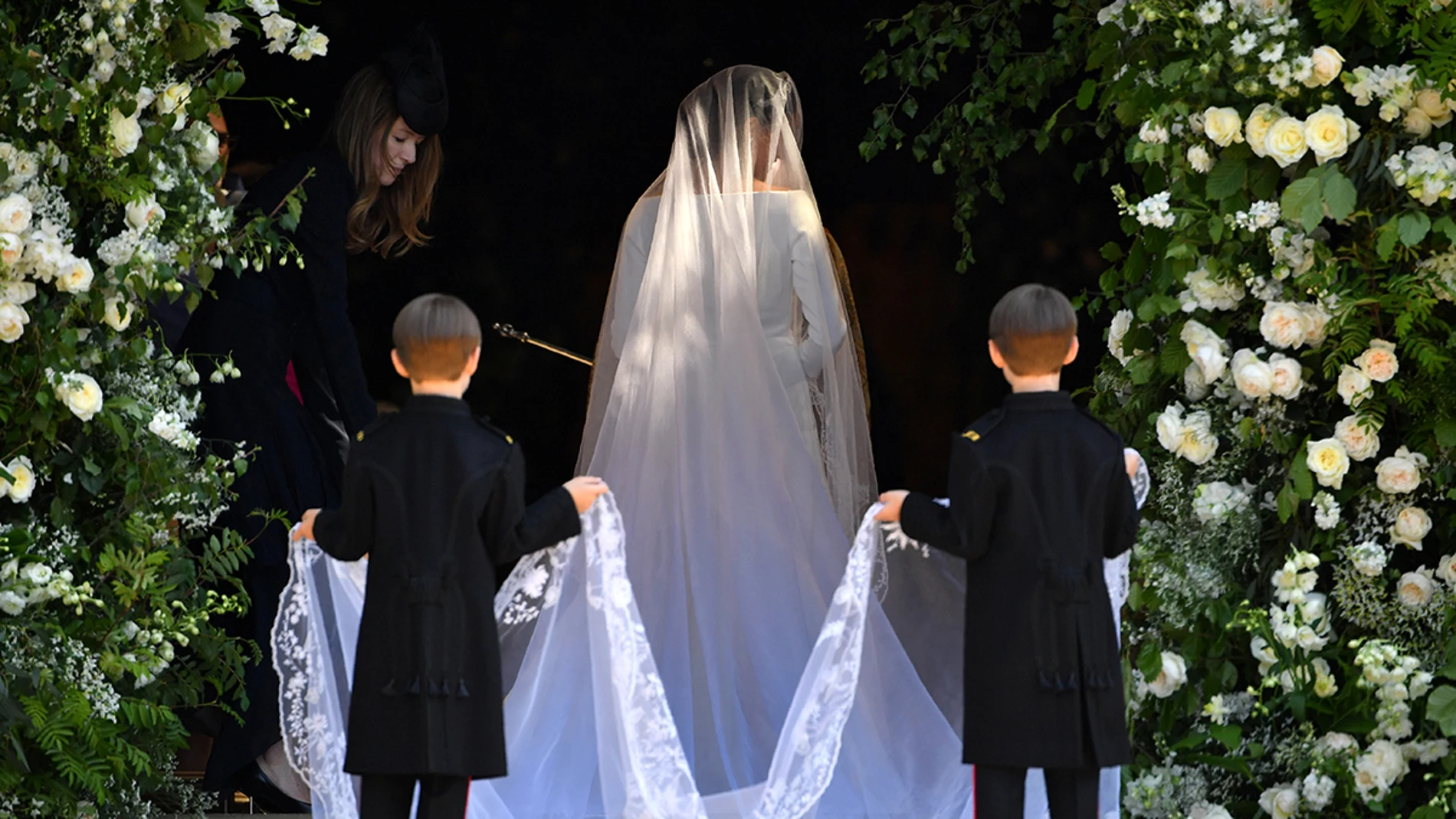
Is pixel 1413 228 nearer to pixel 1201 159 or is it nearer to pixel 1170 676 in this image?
pixel 1201 159

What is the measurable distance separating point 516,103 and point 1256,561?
348 cm

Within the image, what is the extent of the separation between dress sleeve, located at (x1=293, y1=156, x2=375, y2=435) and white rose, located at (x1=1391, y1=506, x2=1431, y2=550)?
242cm

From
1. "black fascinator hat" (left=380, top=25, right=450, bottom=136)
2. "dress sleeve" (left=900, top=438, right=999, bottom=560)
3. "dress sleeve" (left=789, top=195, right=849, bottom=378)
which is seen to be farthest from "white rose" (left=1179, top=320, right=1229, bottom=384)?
"black fascinator hat" (left=380, top=25, right=450, bottom=136)

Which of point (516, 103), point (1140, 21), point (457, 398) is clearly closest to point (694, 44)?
point (516, 103)

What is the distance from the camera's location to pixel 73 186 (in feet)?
10.7

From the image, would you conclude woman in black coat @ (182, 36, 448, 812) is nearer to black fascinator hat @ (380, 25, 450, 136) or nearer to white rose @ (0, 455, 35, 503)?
black fascinator hat @ (380, 25, 450, 136)

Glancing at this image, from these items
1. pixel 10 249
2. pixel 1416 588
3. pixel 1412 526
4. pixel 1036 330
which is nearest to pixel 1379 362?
pixel 1412 526

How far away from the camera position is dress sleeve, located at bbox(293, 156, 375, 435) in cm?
422

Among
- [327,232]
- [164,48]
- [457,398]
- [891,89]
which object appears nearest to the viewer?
[457,398]

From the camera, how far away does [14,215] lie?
3.03 meters

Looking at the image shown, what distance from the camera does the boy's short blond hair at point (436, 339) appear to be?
2.85m

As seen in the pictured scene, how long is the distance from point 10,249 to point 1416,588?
2.60 metres

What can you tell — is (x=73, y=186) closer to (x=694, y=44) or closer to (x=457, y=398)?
(x=457, y=398)

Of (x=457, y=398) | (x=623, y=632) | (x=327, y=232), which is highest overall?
(x=327, y=232)
